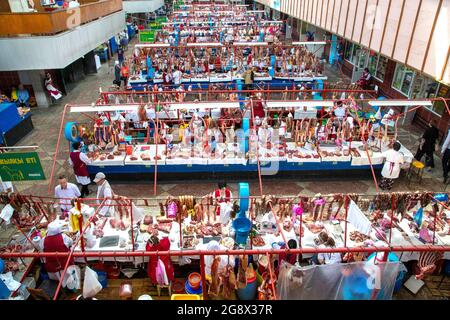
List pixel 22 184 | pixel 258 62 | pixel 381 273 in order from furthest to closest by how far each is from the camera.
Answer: pixel 258 62 → pixel 22 184 → pixel 381 273

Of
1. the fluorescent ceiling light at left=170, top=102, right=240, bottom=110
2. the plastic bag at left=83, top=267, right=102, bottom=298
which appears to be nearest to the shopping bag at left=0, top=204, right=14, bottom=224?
the plastic bag at left=83, top=267, right=102, bottom=298

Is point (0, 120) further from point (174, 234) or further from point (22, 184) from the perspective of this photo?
point (174, 234)

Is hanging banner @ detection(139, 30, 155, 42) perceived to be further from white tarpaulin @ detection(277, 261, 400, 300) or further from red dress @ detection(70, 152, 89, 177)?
white tarpaulin @ detection(277, 261, 400, 300)

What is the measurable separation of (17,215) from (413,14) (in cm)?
1441

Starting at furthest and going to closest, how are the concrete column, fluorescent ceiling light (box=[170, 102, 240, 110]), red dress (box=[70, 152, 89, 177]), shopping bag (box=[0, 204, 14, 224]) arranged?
the concrete column < red dress (box=[70, 152, 89, 177]) < fluorescent ceiling light (box=[170, 102, 240, 110]) < shopping bag (box=[0, 204, 14, 224])

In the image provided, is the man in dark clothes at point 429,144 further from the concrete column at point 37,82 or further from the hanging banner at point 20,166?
the concrete column at point 37,82

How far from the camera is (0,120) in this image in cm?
1471

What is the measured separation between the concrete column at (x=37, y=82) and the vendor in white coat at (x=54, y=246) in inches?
595

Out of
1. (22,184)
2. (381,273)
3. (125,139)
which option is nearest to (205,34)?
(125,139)

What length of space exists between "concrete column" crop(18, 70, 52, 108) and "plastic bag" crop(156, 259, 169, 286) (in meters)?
17.2

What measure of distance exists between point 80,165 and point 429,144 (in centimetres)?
1298

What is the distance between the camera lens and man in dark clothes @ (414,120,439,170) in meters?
12.8

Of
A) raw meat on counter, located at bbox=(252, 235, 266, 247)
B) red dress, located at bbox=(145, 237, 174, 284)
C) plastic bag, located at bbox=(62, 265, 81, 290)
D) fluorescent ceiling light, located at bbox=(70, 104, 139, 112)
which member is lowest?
plastic bag, located at bbox=(62, 265, 81, 290)

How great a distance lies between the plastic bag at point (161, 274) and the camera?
758cm
